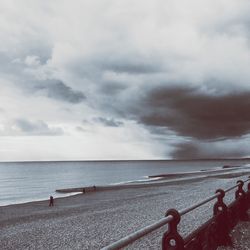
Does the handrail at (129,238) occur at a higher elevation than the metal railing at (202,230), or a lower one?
higher

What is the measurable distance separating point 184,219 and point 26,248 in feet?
23.7

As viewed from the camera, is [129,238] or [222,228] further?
[222,228]

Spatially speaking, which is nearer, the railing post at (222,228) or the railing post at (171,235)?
the railing post at (171,235)

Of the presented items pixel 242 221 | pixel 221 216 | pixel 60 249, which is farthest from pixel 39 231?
pixel 221 216

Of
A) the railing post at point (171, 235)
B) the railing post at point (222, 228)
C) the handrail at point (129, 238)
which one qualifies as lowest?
the railing post at point (222, 228)

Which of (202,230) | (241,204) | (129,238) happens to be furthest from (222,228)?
(129,238)

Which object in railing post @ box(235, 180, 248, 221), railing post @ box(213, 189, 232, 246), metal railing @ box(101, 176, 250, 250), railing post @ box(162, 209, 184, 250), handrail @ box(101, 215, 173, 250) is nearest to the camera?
handrail @ box(101, 215, 173, 250)

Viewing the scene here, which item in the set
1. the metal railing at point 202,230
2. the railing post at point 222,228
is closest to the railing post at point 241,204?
the metal railing at point 202,230

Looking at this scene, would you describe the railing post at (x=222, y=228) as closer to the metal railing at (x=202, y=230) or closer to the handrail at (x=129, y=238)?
the metal railing at (x=202, y=230)

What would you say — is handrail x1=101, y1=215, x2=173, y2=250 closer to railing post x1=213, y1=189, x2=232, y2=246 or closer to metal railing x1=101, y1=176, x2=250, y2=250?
metal railing x1=101, y1=176, x2=250, y2=250

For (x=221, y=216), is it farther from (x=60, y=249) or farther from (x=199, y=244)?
(x=60, y=249)

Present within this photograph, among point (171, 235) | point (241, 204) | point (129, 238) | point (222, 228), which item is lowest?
point (222, 228)

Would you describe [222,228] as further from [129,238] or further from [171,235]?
[129,238]

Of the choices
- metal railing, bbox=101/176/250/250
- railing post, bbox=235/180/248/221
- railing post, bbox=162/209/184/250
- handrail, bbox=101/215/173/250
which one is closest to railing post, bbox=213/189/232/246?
metal railing, bbox=101/176/250/250
